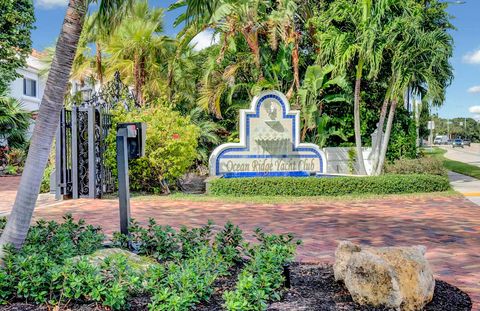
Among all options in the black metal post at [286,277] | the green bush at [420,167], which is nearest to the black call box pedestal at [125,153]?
the black metal post at [286,277]

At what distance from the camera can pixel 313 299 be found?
4.21 m

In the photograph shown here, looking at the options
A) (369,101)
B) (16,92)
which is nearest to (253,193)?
(369,101)

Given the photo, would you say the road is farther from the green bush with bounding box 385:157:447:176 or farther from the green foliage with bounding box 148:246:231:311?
the green foliage with bounding box 148:246:231:311

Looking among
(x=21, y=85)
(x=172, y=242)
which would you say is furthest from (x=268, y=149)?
(x=21, y=85)

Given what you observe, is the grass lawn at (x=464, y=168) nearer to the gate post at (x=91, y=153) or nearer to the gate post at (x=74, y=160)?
the gate post at (x=91, y=153)

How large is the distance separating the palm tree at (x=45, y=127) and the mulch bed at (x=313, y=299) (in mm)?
794

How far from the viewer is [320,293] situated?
4371mm

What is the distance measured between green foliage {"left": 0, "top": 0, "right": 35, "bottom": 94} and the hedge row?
16.0 metres

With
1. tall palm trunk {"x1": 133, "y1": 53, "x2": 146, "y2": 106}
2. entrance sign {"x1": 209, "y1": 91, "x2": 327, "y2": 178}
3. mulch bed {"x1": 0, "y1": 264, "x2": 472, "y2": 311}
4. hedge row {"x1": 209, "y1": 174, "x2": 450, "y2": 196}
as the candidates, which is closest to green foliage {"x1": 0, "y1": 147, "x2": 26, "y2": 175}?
tall palm trunk {"x1": 133, "y1": 53, "x2": 146, "y2": 106}

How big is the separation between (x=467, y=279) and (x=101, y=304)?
379cm

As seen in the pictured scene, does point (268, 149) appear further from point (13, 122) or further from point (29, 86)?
point (29, 86)

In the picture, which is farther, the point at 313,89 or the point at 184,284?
the point at 313,89

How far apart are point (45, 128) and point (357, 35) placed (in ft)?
45.4

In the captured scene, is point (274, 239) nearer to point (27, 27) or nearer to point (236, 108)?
point (236, 108)
